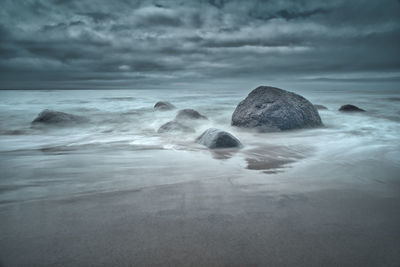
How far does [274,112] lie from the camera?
5746 millimetres

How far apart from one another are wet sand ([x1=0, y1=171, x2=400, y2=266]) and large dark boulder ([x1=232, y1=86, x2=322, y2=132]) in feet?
11.4

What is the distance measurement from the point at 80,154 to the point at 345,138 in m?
5.06

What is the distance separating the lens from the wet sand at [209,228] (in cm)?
133

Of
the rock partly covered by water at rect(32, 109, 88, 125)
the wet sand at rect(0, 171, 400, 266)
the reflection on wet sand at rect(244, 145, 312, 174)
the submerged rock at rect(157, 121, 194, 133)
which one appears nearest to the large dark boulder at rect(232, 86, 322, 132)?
the submerged rock at rect(157, 121, 194, 133)

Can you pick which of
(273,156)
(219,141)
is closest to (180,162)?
(219,141)

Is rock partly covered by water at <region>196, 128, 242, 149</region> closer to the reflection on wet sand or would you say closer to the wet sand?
the reflection on wet sand

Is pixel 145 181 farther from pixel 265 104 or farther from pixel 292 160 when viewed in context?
pixel 265 104

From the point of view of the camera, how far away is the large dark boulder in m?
5.68

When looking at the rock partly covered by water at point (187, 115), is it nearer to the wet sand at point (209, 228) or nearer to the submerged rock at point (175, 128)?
the submerged rock at point (175, 128)

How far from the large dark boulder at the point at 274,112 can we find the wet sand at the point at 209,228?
3470 mm

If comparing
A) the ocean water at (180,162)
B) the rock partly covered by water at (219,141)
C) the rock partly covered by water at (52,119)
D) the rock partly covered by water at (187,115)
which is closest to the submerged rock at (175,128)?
the ocean water at (180,162)

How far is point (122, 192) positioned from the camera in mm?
2230

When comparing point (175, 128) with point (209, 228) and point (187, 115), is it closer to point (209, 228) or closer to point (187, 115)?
point (187, 115)

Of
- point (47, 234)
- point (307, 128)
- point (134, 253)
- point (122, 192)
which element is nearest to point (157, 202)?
point (122, 192)
